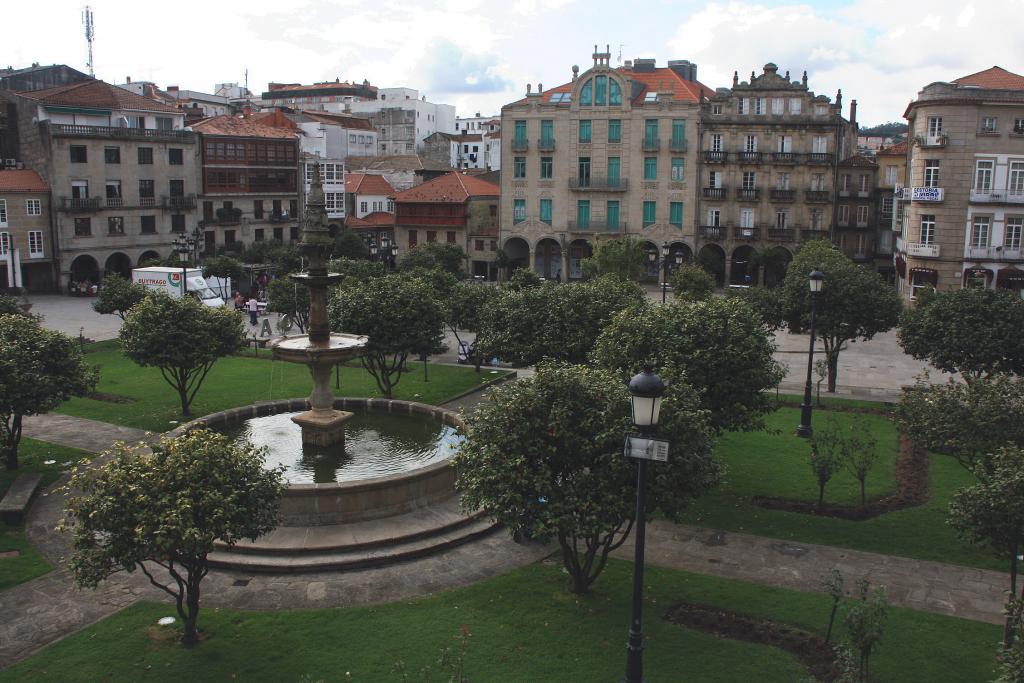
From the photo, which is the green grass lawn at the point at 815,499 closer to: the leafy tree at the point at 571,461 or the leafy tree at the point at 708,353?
the leafy tree at the point at 708,353

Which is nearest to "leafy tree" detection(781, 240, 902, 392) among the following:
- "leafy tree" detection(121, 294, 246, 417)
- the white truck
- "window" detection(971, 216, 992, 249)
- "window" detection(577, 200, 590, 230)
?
"leafy tree" detection(121, 294, 246, 417)

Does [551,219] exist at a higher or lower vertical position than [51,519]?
higher

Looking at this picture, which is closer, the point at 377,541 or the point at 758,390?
the point at 377,541

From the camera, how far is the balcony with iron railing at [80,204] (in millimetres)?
57594

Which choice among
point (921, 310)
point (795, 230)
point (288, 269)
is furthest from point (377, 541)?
point (795, 230)

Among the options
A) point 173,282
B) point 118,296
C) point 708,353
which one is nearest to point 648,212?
point 173,282

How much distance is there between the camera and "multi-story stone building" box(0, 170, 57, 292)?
54.8 m

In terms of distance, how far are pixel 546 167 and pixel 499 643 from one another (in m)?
53.7

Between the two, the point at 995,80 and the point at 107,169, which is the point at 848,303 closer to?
the point at 995,80

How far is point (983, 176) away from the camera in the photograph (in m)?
48.1

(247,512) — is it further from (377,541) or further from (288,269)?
(288,269)

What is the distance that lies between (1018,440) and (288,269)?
46687 mm

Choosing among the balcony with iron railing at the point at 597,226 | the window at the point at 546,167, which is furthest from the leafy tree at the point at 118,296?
the balcony with iron railing at the point at 597,226

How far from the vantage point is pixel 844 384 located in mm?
34438
